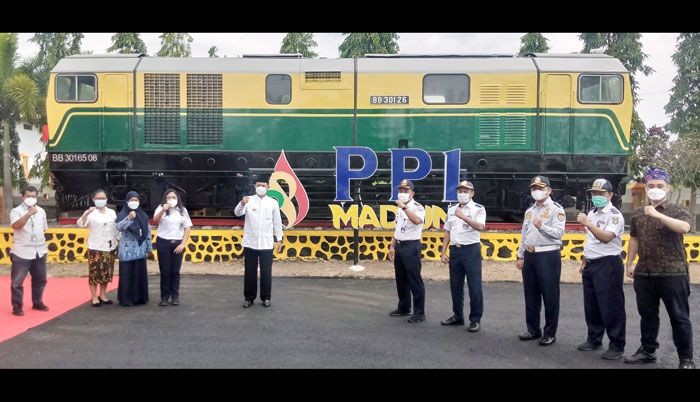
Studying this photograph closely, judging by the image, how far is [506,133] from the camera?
11.0 m

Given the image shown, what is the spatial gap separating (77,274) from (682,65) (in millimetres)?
31877

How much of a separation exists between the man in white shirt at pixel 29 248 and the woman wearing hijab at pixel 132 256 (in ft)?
3.16

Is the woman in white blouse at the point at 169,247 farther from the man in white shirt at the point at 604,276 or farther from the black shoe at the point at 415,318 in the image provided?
the man in white shirt at the point at 604,276

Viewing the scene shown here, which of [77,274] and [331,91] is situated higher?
[331,91]

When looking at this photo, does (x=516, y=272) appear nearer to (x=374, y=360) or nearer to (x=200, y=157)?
(x=374, y=360)

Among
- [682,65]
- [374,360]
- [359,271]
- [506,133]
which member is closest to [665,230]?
[374,360]

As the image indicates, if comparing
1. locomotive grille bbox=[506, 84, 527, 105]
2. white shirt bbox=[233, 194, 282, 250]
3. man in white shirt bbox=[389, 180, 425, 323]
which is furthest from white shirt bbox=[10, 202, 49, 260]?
locomotive grille bbox=[506, 84, 527, 105]

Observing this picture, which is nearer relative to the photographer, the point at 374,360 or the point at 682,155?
the point at 374,360

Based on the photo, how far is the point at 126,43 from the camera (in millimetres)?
21203

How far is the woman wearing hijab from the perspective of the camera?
290 inches

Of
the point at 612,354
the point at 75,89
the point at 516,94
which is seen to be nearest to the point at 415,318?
the point at 612,354

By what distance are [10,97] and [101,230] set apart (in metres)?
12.9

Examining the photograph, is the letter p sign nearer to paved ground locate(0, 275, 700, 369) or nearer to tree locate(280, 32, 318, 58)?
paved ground locate(0, 275, 700, 369)

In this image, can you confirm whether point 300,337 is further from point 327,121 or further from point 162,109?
point 162,109
